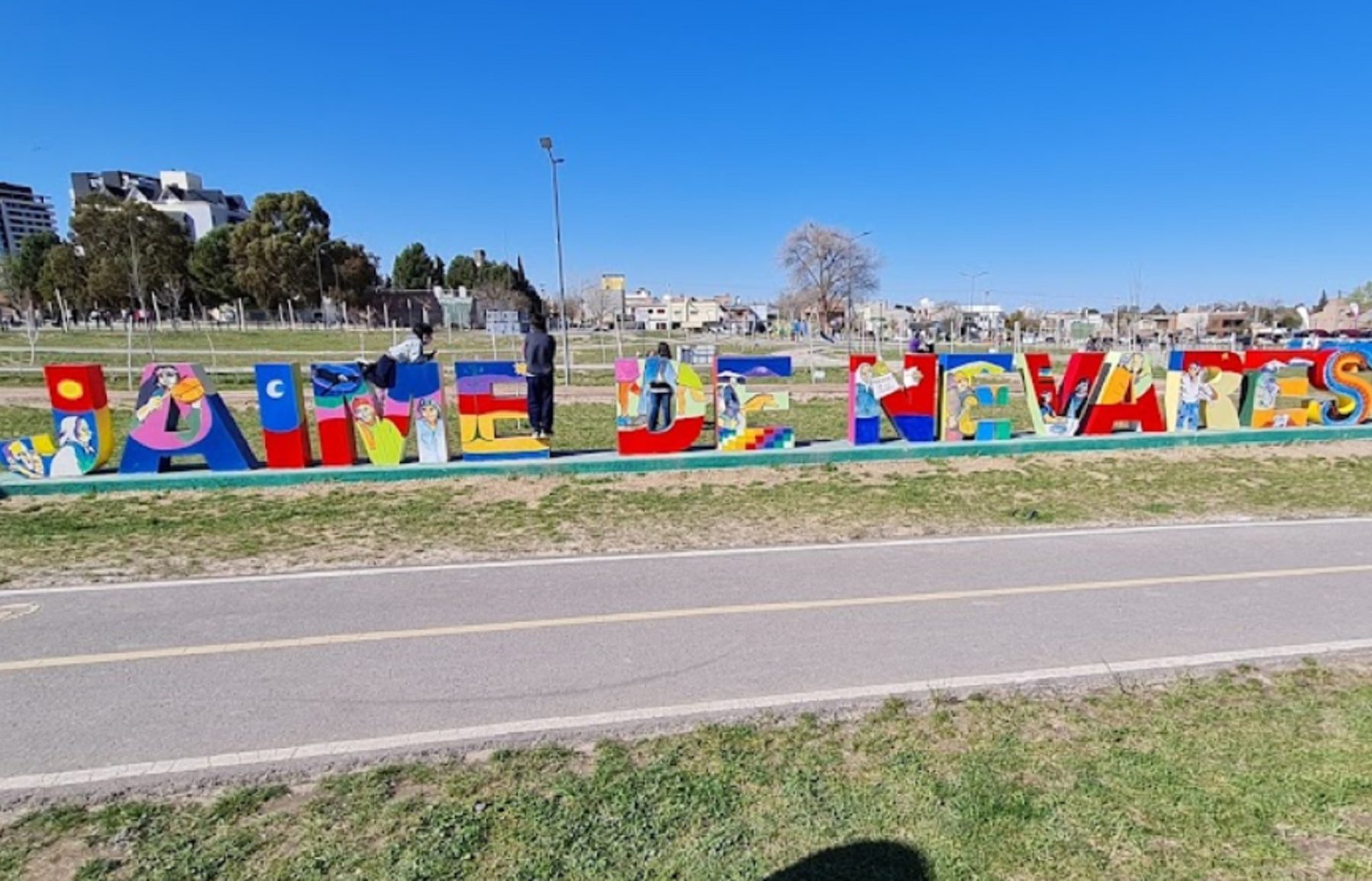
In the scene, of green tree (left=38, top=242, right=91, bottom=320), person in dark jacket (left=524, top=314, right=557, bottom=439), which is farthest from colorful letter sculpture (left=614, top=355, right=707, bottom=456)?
green tree (left=38, top=242, right=91, bottom=320)

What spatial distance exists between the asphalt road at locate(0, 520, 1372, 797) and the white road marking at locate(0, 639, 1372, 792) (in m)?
0.02

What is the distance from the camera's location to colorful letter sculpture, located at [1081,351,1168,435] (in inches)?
494

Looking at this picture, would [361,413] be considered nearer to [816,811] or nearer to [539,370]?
[539,370]

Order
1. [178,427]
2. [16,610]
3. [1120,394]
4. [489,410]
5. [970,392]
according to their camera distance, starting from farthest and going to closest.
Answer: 1. [1120,394]
2. [970,392]
3. [489,410]
4. [178,427]
5. [16,610]

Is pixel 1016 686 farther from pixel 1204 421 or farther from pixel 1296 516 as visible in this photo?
pixel 1204 421

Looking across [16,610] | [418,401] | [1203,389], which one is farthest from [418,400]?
[1203,389]

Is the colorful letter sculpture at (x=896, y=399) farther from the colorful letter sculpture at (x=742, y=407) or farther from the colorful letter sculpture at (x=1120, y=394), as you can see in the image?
the colorful letter sculpture at (x=1120, y=394)

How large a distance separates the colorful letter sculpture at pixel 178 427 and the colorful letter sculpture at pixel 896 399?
960 centimetres

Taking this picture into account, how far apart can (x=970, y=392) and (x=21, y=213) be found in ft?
660

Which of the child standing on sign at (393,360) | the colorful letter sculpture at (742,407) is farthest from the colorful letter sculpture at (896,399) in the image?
the child standing on sign at (393,360)

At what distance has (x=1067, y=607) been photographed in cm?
548

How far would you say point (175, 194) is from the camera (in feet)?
299

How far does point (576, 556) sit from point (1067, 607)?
432cm

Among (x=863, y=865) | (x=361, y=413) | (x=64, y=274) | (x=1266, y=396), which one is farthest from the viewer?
(x=64, y=274)
